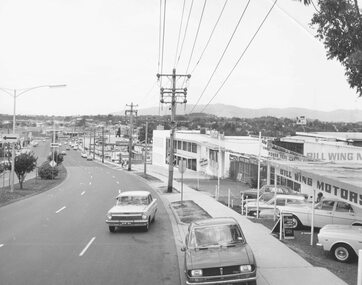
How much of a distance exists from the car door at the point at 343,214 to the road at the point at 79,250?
637 centimetres

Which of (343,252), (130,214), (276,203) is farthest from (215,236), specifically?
(276,203)

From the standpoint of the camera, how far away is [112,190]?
125ft

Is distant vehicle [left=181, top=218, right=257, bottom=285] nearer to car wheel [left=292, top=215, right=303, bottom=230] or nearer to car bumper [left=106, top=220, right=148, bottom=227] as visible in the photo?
car bumper [left=106, top=220, right=148, bottom=227]

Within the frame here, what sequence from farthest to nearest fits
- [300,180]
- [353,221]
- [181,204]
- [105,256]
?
1. [181,204]
2. [353,221]
3. [300,180]
4. [105,256]

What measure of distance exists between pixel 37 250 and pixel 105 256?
98.3 inches

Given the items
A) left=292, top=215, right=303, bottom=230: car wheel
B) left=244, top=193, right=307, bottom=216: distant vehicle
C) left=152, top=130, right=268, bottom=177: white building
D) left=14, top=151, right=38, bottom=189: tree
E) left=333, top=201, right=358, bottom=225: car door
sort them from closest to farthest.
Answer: left=333, top=201, right=358, bottom=225: car door < left=292, top=215, right=303, bottom=230: car wheel < left=244, top=193, right=307, bottom=216: distant vehicle < left=14, top=151, right=38, bottom=189: tree < left=152, top=130, right=268, bottom=177: white building

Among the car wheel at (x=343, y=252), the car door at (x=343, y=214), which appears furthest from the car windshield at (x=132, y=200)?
the car wheel at (x=343, y=252)

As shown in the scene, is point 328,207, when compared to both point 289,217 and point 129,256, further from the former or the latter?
point 129,256

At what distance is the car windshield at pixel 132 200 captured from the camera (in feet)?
62.8

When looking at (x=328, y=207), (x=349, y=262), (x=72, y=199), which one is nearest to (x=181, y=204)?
(x=72, y=199)

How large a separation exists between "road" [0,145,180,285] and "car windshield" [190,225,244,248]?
116 centimetres

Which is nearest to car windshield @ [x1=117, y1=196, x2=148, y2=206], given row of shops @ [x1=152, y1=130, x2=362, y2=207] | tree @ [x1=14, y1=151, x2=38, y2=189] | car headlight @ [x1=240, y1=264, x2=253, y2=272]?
row of shops @ [x1=152, y1=130, x2=362, y2=207]

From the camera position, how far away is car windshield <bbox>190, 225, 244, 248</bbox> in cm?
1079

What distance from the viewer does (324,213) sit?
57.0ft
